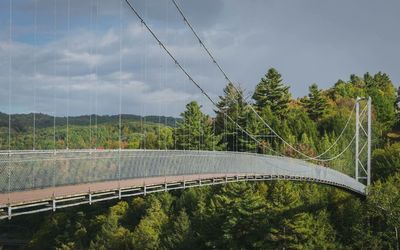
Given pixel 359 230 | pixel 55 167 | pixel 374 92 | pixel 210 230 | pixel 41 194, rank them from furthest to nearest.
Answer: pixel 374 92, pixel 210 230, pixel 359 230, pixel 55 167, pixel 41 194

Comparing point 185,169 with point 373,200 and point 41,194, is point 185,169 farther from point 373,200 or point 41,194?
point 373,200

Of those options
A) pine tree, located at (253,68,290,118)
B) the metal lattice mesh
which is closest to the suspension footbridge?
the metal lattice mesh

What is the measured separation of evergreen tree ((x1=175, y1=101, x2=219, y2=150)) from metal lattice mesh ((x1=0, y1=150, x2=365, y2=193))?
25550mm

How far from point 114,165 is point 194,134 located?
3811 centimetres

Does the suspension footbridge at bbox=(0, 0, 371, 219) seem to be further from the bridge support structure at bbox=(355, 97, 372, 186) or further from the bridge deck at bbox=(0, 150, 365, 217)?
the bridge support structure at bbox=(355, 97, 372, 186)

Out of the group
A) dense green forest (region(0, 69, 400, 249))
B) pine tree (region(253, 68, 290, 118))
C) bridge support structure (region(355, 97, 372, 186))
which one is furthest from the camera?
pine tree (region(253, 68, 290, 118))

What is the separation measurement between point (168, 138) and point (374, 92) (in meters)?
32.5

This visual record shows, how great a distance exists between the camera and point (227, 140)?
60.6 meters

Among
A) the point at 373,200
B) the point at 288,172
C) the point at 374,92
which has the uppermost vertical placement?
the point at 374,92

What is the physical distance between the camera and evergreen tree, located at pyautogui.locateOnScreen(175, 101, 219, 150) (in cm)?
5641

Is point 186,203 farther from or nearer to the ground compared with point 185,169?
nearer to the ground

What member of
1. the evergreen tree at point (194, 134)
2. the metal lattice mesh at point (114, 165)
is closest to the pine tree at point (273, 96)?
the evergreen tree at point (194, 134)

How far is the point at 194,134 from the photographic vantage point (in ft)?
185

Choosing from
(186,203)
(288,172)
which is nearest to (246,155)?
(288,172)
